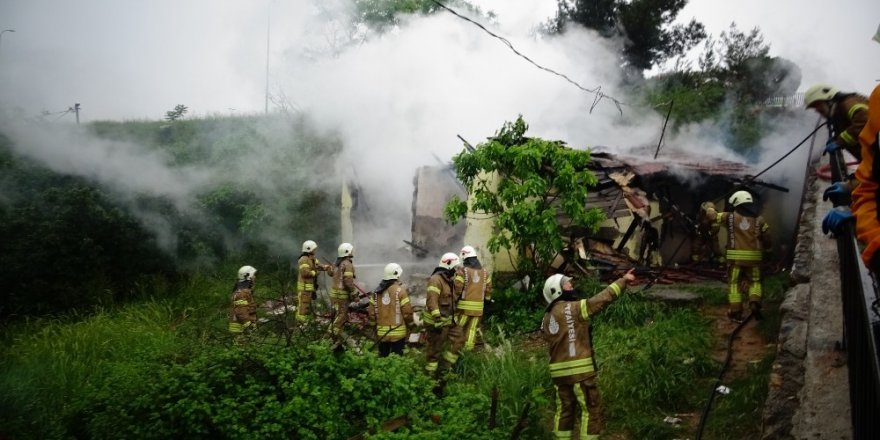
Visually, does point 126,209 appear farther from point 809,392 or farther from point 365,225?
point 809,392

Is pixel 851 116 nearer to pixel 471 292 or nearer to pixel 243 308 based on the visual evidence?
pixel 471 292

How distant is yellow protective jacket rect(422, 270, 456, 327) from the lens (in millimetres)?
7961

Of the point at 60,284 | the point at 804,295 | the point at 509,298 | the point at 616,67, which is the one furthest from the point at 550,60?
the point at 60,284

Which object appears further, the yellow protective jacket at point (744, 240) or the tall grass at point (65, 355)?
the yellow protective jacket at point (744, 240)

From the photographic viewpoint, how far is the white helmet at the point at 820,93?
4.88 meters

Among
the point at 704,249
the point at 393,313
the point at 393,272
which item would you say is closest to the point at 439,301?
the point at 393,313

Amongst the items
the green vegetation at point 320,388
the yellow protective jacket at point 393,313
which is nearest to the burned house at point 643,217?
the green vegetation at point 320,388

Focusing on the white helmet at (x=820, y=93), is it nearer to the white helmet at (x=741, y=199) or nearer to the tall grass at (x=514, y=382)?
the white helmet at (x=741, y=199)

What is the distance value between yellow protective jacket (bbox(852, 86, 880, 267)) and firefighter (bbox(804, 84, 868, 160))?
180 cm

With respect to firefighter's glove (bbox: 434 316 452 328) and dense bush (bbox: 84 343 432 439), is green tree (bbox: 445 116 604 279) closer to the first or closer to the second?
firefighter's glove (bbox: 434 316 452 328)

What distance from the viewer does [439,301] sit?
27.0 feet

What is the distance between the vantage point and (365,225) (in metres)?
14.8

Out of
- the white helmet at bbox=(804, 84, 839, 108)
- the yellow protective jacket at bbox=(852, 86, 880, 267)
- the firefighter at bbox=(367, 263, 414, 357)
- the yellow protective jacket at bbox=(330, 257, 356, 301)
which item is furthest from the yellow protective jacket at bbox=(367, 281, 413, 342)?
the yellow protective jacket at bbox=(852, 86, 880, 267)

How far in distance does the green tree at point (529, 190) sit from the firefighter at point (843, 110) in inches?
171
